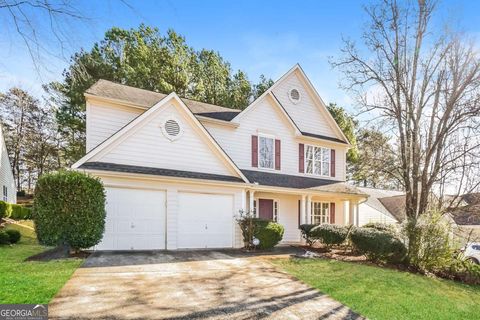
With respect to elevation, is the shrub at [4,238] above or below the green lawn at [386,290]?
above

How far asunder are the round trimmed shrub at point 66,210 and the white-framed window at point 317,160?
11.9m

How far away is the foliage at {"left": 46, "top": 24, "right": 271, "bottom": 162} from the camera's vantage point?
25.8 meters

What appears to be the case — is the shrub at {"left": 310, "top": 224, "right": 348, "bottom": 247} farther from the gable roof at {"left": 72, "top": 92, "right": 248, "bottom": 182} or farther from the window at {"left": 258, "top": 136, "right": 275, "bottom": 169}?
the window at {"left": 258, "top": 136, "right": 275, "bottom": 169}

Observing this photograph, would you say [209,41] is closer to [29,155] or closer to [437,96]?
[437,96]

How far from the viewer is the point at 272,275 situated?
8711 mm

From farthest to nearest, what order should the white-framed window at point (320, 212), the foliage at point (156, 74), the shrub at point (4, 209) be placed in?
the foliage at point (156, 74) → the white-framed window at point (320, 212) → the shrub at point (4, 209)

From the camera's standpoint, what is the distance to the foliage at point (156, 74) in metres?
25.8

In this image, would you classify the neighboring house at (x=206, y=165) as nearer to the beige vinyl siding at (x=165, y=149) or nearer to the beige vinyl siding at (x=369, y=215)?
the beige vinyl siding at (x=165, y=149)

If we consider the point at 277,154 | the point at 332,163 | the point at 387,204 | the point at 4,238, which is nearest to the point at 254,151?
the point at 277,154

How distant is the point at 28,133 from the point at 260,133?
29123 mm

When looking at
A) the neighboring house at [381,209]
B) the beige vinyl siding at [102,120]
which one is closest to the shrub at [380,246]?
the beige vinyl siding at [102,120]

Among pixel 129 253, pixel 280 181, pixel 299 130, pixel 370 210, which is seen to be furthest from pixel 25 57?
pixel 370 210

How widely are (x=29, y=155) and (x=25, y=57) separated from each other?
124 feet

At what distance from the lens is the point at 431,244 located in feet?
38.0
